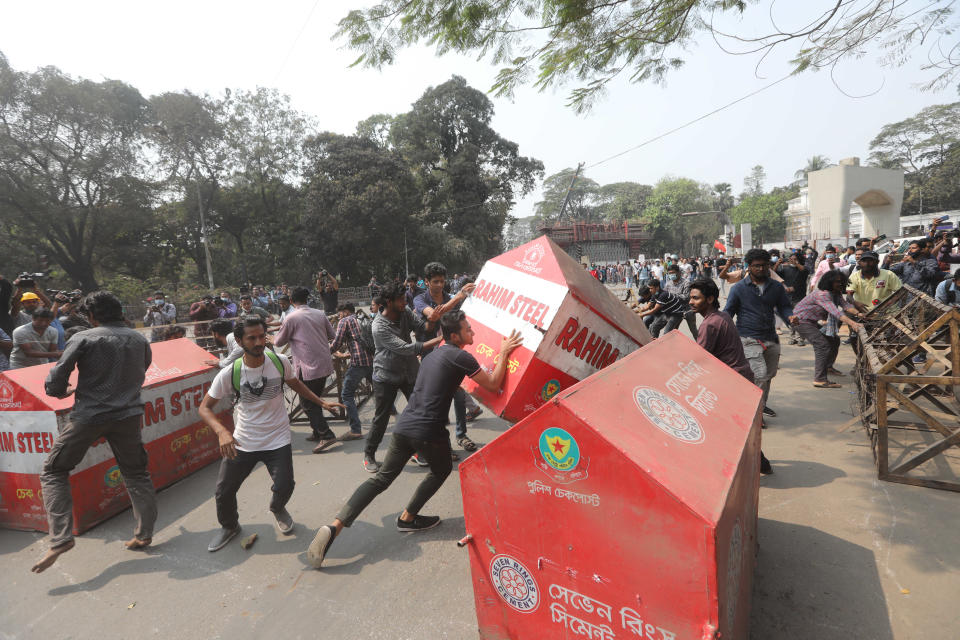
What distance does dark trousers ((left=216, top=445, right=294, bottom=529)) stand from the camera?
3133 mm

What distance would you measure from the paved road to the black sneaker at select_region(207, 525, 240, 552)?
0.07 meters

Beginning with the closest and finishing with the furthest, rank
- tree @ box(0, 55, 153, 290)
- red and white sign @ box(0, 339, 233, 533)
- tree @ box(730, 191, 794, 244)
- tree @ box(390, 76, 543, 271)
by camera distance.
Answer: red and white sign @ box(0, 339, 233, 533) < tree @ box(0, 55, 153, 290) < tree @ box(390, 76, 543, 271) < tree @ box(730, 191, 794, 244)

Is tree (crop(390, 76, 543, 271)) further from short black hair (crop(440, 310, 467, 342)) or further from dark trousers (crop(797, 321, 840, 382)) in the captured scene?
Result: short black hair (crop(440, 310, 467, 342))

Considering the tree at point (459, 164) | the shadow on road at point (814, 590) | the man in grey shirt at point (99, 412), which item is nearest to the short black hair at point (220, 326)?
the man in grey shirt at point (99, 412)

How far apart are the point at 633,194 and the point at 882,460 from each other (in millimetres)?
70806

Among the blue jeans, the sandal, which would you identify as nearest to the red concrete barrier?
the sandal

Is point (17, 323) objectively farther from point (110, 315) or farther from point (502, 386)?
point (502, 386)

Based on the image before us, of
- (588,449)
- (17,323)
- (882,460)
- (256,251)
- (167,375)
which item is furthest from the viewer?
(256,251)

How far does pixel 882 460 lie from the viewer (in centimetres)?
357

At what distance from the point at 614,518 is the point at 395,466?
1.78m

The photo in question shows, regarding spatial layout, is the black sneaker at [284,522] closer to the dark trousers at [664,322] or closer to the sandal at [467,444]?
the sandal at [467,444]

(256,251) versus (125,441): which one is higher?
(256,251)

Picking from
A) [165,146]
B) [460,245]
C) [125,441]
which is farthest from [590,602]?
[165,146]

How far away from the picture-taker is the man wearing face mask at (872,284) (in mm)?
6156
